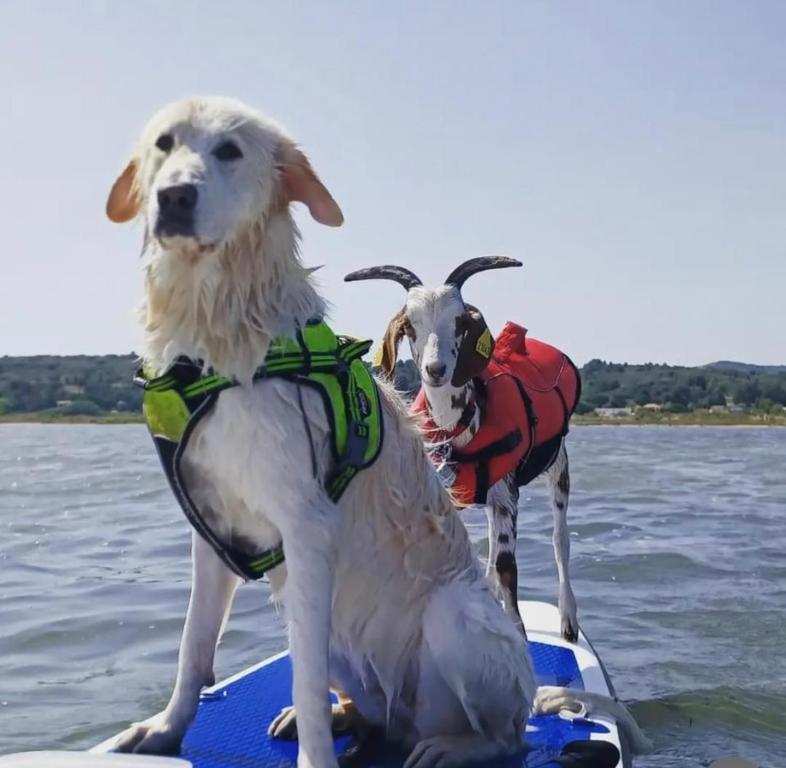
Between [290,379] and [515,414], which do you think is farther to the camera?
Result: [515,414]

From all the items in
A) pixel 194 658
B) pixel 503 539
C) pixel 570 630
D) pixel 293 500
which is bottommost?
pixel 570 630

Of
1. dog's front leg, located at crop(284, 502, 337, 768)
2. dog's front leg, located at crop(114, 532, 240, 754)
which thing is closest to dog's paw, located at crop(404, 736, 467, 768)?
dog's front leg, located at crop(284, 502, 337, 768)

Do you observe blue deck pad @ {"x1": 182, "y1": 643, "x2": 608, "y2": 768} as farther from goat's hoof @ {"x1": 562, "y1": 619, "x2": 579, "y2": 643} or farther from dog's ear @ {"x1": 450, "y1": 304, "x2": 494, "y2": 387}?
dog's ear @ {"x1": 450, "y1": 304, "x2": 494, "y2": 387}

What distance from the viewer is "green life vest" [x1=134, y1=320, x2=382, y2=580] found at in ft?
11.0

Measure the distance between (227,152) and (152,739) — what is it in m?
1.93

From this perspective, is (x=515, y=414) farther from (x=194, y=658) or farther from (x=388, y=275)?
(x=194, y=658)

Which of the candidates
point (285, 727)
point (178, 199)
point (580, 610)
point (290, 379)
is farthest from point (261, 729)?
point (580, 610)

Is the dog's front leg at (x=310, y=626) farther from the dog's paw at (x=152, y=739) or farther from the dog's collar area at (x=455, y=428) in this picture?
the dog's collar area at (x=455, y=428)

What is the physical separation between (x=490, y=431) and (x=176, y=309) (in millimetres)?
2922

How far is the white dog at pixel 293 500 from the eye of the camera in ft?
10.7

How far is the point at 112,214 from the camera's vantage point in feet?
11.5

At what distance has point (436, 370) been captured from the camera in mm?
5914

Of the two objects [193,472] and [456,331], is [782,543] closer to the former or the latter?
[456,331]

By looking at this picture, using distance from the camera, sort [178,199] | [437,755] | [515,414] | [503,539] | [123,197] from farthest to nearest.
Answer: [515,414], [503,539], [437,755], [123,197], [178,199]
